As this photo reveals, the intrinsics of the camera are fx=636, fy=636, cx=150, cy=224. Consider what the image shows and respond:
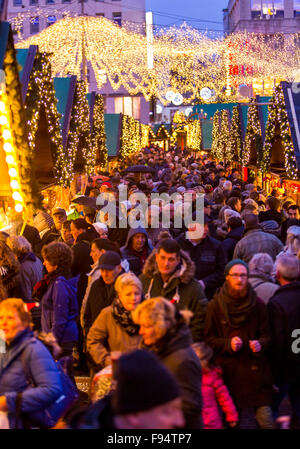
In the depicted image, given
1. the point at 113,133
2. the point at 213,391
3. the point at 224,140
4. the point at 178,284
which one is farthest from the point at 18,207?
the point at 224,140

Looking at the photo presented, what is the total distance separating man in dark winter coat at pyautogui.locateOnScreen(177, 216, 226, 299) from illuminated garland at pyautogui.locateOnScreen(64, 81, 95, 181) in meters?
8.34

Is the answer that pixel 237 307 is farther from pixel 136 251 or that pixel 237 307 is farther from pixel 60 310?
pixel 136 251

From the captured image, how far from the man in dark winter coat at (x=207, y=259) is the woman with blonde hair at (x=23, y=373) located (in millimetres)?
3244

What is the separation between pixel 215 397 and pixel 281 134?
11230 millimetres

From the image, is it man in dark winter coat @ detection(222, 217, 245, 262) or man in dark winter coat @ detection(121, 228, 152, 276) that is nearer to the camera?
man in dark winter coat @ detection(121, 228, 152, 276)

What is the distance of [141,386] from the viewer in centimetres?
227

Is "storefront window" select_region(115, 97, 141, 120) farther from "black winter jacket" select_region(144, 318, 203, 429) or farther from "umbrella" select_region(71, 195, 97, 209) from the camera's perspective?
"black winter jacket" select_region(144, 318, 203, 429)

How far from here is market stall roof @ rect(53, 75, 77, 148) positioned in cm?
1675

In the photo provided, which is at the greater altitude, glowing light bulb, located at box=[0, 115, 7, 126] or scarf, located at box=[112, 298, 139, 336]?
glowing light bulb, located at box=[0, 115, 7, 126]

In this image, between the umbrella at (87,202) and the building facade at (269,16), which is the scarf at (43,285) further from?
the building facade at (269,16)

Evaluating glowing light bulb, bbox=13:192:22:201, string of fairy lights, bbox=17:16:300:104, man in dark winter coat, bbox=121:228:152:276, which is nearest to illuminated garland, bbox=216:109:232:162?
string of fairy lights, bbox=17:16:300:104

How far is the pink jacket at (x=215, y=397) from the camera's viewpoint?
15.0 feet

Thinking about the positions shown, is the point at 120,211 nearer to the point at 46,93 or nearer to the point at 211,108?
the point at 46,93

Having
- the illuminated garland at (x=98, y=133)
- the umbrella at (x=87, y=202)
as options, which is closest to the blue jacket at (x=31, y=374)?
the umbrella at (x=87, y=202)
